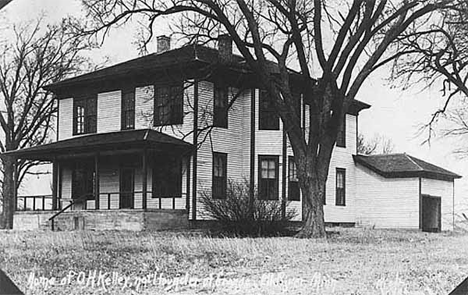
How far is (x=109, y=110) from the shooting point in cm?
855

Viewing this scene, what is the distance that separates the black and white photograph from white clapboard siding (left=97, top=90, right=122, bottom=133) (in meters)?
0.05

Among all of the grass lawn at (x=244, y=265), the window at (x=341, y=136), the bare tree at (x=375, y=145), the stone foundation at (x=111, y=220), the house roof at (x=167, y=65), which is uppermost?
the house roof at (x=167, y=65)

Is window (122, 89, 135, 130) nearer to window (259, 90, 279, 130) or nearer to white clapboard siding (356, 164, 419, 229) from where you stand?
window (259, 90, 279, 130)

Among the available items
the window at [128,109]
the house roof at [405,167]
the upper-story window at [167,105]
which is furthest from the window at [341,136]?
the window at [128,109]

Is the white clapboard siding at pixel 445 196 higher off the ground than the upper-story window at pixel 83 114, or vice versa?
the upper-story window at pixel 83 114

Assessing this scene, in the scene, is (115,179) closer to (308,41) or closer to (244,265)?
(308,41)

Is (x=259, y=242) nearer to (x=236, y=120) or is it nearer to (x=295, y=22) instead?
(x=236, y=120)

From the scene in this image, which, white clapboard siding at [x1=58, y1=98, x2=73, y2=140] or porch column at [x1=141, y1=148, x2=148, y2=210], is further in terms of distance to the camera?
porch column at [x1=141, y1=148, x2=148, y2=210]

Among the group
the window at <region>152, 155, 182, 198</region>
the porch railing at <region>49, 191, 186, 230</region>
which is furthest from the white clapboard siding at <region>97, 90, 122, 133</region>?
the porch railing at <region>49, 191, 186, 230</region>

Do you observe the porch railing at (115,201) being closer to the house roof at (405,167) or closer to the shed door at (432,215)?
the house roof at (405,167)

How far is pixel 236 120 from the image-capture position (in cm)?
768

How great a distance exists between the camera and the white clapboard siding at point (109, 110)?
8438 mm

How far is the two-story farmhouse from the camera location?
7152 mm

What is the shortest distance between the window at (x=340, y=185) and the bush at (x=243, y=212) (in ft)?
1.98
